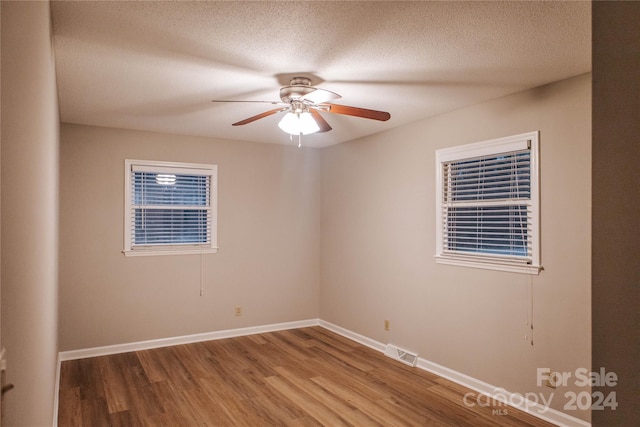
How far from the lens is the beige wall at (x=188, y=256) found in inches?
180

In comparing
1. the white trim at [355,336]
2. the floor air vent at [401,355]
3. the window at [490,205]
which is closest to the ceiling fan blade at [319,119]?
the window at [490,205]

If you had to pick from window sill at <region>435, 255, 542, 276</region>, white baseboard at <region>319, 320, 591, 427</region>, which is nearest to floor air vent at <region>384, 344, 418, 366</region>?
white baseboard at <region>319, 320, 591, 427</region>

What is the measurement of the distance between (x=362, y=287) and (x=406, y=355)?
1038mm

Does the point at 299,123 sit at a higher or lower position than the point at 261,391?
higher

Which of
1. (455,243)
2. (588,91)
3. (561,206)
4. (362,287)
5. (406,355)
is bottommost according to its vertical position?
(406,355)

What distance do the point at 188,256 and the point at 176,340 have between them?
101cm

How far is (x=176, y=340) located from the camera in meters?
5.09

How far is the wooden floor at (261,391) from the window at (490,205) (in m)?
1.20

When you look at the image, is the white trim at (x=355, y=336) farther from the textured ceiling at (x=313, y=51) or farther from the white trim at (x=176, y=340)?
the textured ceiling at (x=313, y=51)

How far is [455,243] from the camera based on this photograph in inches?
159

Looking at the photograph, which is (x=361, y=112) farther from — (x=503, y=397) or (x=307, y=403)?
(x=503, y=397)

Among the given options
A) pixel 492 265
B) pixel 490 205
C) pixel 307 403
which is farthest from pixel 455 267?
pixel 307 403

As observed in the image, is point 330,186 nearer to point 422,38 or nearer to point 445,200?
point 445,200
